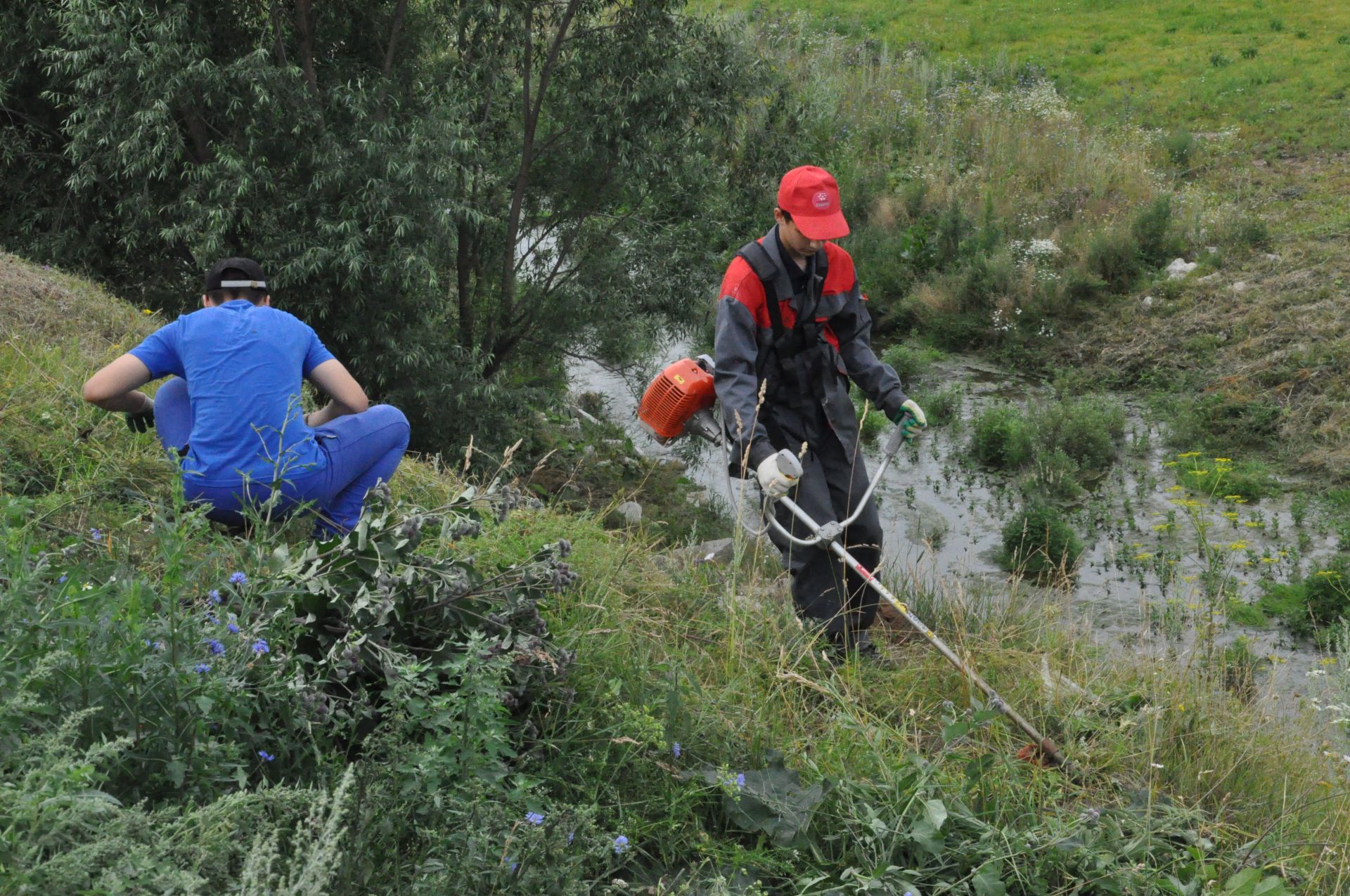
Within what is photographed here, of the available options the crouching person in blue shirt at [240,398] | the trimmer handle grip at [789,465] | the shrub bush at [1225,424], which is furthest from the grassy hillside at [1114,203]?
the crouching person in blue shirt at [240,398]

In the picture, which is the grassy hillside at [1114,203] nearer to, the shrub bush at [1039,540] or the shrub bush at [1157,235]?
the shrub bush at [1157,235]

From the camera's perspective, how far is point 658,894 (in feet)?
8.75

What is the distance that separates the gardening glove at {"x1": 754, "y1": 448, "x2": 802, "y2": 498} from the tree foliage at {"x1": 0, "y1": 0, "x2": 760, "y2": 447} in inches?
209

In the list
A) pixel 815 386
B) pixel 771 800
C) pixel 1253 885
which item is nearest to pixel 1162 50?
pixel 815 386

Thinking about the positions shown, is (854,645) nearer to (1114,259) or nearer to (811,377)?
(811,377)

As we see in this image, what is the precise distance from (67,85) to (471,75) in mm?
3328

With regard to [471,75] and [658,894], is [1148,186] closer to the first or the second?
[471,75]

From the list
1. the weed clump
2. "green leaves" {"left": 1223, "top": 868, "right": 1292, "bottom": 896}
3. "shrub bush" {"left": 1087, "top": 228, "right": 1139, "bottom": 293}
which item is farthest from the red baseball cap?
"shrub bush" {"left": 1087, "top": 228, "right": 1139, "bottom": 293}

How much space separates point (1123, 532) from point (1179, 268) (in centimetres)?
572

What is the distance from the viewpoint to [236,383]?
13.0 ft

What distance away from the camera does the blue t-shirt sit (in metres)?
3.95

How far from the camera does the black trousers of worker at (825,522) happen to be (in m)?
4.86

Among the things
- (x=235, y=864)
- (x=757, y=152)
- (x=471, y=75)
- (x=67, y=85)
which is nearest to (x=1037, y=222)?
(x=757, y=152)

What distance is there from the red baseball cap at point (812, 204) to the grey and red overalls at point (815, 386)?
0.21m
